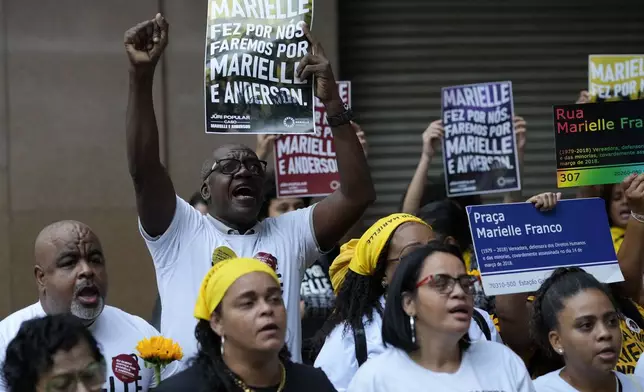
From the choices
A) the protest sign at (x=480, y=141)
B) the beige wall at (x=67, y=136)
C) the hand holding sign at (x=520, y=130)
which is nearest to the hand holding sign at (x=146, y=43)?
the protest sign at (x=480, y=141)

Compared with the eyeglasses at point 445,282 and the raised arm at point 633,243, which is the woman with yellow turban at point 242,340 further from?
the raised arm at point 633,243

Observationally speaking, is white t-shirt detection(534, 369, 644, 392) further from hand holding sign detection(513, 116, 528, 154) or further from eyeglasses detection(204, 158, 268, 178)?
hand holding sign detection(513, 116, 528, 154)

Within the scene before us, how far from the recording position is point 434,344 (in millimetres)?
4105

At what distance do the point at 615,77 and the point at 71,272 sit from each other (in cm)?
366

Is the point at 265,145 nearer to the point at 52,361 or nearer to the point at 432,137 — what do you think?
the point at 432,137

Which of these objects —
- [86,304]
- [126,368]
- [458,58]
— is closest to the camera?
[126,368]

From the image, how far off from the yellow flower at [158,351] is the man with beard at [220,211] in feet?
2.53

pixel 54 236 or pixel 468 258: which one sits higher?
pixel 54 236

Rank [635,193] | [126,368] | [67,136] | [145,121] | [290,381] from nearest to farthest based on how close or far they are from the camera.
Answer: [290,381]
[126,368]
[145,121]
[635,193]
[67,136]

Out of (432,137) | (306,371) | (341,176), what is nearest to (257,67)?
(341,176)

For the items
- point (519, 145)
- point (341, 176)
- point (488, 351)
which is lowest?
point (488, 351)

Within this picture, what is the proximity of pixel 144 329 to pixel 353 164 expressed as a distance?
126cm

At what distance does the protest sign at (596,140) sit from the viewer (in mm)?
5723

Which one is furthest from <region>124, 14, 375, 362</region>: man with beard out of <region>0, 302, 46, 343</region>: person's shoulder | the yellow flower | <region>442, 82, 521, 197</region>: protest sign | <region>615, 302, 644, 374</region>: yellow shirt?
<region>442, 82, 521, 197</region>: protest sign
